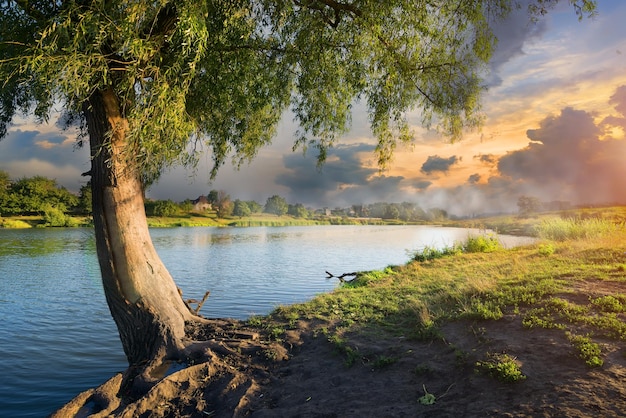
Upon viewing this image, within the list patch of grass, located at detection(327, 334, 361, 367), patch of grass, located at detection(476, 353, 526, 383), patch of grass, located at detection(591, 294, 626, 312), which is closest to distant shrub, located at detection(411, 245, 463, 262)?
patch of grass, located at detection(591, 294, 626, 312)

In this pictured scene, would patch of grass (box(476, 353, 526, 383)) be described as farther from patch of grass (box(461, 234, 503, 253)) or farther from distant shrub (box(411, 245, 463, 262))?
patch of grass (box(461, 234, 503, 253))

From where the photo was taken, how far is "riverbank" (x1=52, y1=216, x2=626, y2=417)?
5371 mm

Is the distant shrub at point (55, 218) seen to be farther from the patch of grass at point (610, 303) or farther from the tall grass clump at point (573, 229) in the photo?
the patch of grass at point (610, 303)

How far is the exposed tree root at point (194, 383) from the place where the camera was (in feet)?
21.0

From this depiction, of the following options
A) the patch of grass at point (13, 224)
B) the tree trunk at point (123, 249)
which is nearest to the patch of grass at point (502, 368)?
the tree trunk at point (123, 249)

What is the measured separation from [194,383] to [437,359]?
420cm

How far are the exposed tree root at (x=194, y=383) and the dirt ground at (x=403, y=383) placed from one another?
0.02 meters

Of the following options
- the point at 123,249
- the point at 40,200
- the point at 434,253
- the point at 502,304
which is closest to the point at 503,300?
the point at 502,304

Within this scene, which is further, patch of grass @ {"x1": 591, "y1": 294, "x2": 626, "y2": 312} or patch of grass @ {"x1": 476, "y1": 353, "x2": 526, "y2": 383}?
patch of grass @ {"x1": 591, "y1": 294, "x2": 626, "y2": 312}

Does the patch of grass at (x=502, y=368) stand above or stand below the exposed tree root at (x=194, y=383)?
above

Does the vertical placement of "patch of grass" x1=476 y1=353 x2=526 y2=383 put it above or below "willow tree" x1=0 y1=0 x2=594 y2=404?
below

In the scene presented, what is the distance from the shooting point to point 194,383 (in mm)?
7035

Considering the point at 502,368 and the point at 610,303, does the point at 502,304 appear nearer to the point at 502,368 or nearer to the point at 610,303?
the point at 610,303

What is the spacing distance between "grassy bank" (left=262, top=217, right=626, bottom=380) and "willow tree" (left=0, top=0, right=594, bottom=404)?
351 cm
